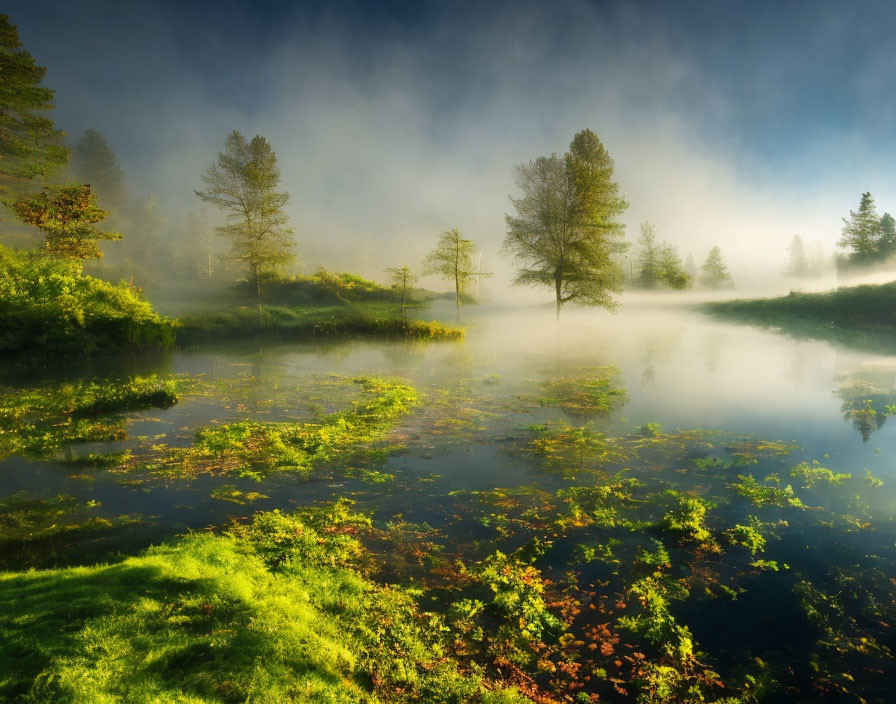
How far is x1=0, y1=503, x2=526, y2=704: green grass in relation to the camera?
2893 millimetres

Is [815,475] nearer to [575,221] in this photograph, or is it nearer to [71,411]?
[71,411]

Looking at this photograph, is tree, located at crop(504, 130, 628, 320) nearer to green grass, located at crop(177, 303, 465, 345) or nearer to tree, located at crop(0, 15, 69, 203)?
green grass, located at crop(177, 303, 465, 345)

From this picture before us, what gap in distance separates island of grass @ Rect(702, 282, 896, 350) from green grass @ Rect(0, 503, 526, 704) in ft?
114

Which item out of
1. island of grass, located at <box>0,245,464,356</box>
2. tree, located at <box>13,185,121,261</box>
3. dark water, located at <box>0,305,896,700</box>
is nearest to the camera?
dark water, located at <box>0,305,896,700</box>

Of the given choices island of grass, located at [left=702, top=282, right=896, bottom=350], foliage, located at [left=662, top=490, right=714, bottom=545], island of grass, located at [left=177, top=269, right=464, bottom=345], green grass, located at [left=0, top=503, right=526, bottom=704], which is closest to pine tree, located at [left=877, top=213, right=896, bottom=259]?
island of grass, located at [left=702, top=282, right=896, bottom=350]

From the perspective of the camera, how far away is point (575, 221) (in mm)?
29609

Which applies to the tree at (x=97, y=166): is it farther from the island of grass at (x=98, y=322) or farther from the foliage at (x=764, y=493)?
the foliage at (x=764, y=493)

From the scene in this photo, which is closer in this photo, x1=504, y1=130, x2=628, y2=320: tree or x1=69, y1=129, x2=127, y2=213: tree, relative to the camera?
x1=504, y1=130, x2=628, y2=320: tree

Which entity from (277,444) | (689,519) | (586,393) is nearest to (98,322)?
(277,444)

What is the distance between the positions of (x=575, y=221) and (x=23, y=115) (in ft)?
113

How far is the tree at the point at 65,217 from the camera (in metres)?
21.1

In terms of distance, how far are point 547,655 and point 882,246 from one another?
79.2 m

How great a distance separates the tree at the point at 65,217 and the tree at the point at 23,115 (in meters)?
1.73

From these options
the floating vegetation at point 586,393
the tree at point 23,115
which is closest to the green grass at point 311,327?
the tree at point 23,115
